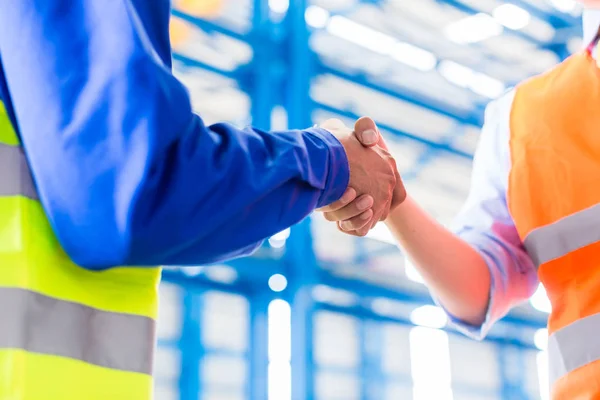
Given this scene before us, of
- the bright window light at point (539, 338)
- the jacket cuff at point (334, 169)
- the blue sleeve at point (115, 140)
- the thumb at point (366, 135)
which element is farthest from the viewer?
the bright window light at point (539, 338)

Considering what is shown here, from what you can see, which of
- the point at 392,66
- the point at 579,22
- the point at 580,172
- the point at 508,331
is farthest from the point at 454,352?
the point at 580,172

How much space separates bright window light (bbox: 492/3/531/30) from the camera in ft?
29.7

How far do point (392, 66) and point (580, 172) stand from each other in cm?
746

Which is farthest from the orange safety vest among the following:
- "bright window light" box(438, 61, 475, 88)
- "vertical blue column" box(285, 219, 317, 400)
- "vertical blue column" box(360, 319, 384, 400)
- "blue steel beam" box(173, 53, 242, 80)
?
"bright window light" box(438, 61, 475, 88)

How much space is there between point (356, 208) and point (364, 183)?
53mm

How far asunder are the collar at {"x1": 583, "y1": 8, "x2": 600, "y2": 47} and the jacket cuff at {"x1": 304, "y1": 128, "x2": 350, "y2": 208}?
1.97 ft

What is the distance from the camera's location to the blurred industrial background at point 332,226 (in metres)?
7.02

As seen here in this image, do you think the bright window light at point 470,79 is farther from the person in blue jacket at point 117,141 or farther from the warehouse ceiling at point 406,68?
the person in blue jacket at point 117,141

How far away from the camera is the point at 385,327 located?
8.88m

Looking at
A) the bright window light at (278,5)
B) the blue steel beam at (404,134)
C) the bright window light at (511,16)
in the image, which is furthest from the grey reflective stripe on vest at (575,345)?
the bright window light at (511,16)

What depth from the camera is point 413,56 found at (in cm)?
885

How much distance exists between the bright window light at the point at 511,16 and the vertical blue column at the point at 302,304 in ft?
12.3

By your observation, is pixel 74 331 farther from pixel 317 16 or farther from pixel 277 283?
pixel 317 16

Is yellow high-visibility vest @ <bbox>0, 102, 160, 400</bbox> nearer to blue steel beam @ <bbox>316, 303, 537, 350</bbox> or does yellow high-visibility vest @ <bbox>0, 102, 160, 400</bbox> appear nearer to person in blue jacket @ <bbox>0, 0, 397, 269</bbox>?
person in blue jacket @ <bbox>0, 0, 397, 269</bbox>
